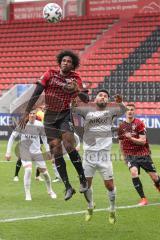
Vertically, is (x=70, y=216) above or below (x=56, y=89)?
below

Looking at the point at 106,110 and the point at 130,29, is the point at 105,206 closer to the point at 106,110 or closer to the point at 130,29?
the point at 106,110

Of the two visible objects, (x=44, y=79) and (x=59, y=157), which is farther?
(x=59, y=157)

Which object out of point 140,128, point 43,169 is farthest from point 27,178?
point 140,128

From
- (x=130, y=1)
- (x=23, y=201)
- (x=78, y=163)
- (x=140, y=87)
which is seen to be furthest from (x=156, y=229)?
(x=130, y=1)

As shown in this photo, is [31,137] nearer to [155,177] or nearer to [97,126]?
[155,177]

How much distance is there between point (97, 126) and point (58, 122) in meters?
0.83

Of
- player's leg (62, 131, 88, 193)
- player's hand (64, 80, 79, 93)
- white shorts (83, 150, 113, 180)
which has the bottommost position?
white shorts (83, 150, 113, 180)

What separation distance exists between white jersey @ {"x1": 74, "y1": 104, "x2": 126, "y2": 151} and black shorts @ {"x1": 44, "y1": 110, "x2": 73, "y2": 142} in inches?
15.6

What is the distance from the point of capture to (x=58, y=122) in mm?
9867

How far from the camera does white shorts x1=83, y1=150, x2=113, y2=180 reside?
10.5m

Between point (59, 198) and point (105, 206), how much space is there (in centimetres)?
142

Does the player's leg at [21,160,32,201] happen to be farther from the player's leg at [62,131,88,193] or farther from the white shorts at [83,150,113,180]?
the player's leg at [62,131,88,193]

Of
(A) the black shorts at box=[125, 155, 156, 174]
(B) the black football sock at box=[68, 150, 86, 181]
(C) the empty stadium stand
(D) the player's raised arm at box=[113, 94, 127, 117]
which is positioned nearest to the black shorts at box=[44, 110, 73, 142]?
(B) the black football sock at box=[68, 150, 86, 181]

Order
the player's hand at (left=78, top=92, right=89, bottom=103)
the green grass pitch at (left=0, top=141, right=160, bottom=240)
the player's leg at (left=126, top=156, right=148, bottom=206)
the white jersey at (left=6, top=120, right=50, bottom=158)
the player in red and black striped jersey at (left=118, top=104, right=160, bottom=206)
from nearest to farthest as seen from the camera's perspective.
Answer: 1. the player's hand at (left=78, top=92, right=89, bottom=103)
2. the green grass pitch at (left=0, top=141, right=160, bottom=240)
3. the player in red and black striped jersey at (left=118, top=104, right=160, bottom=206)
4. the player's leg at (left=126, top=156, right=148, bottom=206)
5. the white jersey at (left=6, top=120, right=50, bottom=158)
